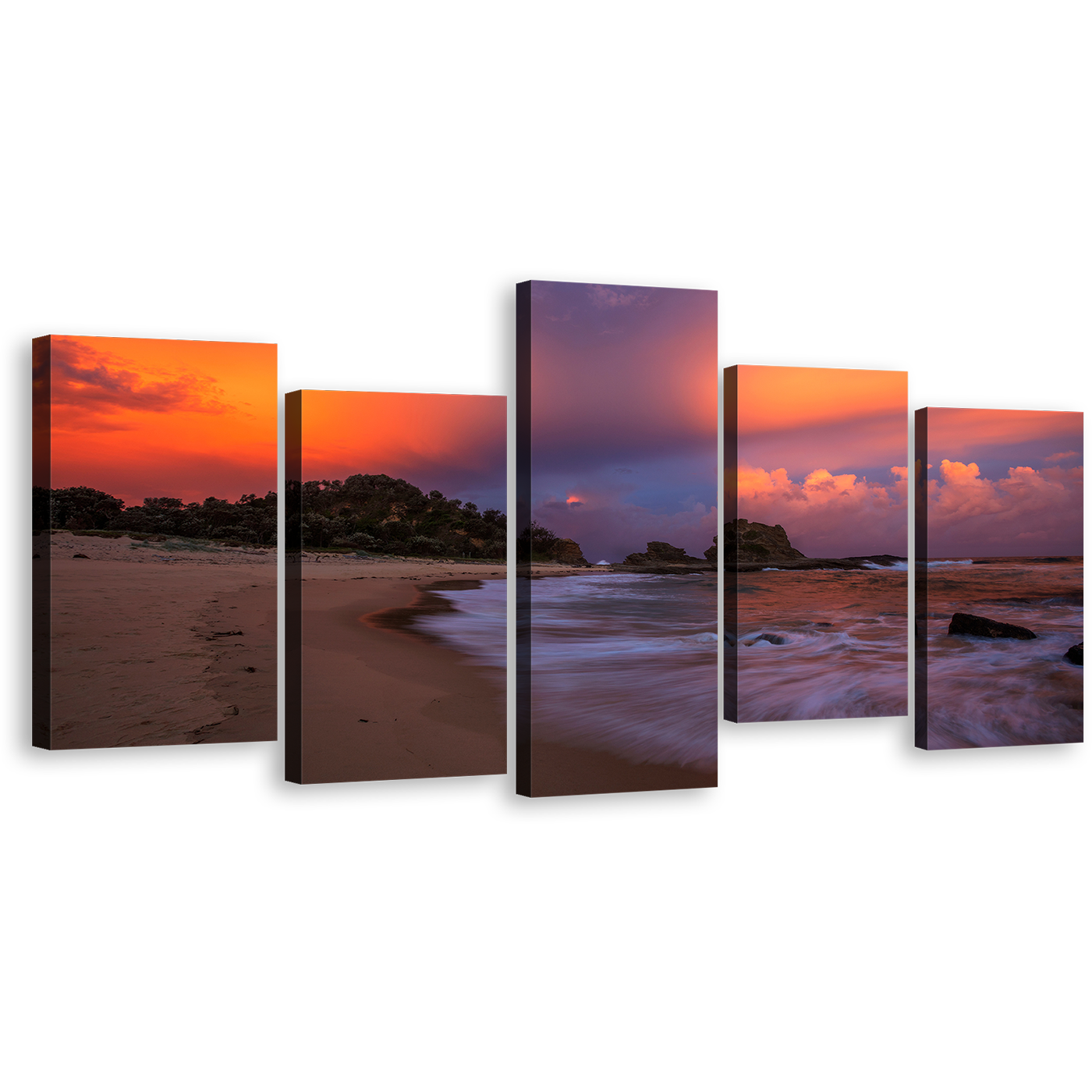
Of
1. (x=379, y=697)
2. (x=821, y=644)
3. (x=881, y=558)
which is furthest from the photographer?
(x=881, y=558)

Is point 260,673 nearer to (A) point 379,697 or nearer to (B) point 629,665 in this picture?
(A) point 379,697

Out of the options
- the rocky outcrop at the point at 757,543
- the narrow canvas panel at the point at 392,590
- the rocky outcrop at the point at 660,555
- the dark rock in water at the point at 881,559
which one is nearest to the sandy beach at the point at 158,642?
the narrow canvas panel at the point at 392,590

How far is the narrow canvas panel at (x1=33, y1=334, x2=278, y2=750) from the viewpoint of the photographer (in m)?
5.61

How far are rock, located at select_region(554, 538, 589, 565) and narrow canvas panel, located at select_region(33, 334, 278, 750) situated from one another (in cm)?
190

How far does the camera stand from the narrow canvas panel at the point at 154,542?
5.61 metres

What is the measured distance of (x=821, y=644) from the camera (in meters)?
6.34

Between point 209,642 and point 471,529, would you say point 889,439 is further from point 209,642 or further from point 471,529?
point 209,642

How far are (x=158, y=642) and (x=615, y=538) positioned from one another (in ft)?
9.65

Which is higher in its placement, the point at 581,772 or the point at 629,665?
the point at 629,665

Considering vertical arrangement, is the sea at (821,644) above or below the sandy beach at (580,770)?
above

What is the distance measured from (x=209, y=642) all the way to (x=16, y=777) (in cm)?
145

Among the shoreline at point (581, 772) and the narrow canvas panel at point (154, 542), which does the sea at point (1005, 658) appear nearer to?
the shoreline at point (581, 772)

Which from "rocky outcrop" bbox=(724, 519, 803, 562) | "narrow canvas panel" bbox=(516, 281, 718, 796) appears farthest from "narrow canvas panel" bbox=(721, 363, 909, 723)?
"narrow canvas panel" bbox=(516, 281, 718, 796)

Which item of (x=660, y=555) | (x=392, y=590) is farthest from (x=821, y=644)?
(x=392, y=590)
